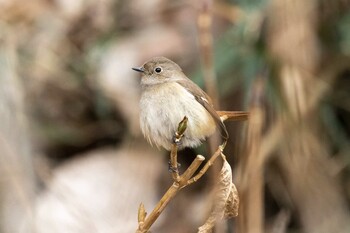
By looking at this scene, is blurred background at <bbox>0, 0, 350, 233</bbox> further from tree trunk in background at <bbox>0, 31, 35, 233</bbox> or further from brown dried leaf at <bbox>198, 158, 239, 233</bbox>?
brown dried leaf at <bbox>198, 158, 239, 233</bbox>

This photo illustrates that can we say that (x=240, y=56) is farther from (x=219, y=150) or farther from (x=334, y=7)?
(x=219, y=150)

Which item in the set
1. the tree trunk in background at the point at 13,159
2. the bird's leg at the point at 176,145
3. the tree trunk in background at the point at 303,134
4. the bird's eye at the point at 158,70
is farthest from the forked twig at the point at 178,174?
the tree trunk in background at the point at 13,159

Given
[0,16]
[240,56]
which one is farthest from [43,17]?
[240,56]

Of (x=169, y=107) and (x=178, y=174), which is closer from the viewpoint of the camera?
(x=178, y=174)

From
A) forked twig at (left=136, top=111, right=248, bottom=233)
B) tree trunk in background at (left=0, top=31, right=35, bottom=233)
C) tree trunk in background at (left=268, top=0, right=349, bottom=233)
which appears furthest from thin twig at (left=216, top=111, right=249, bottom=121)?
tree trunk in background at (left=0, top=31, right=35, bottom=233)

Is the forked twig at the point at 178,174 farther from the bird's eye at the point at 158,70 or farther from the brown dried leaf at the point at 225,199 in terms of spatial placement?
the bird's eye at the point at 158,70

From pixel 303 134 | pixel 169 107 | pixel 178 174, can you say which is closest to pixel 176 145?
pixel 178 174

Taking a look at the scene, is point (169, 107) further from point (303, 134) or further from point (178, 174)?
point (303, 134)
